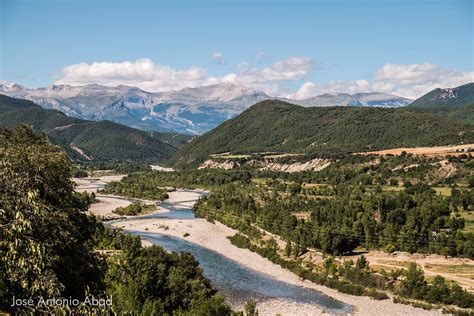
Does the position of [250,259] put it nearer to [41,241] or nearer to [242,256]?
[242,256]

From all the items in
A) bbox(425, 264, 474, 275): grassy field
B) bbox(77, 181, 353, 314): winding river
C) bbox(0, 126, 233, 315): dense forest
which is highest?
bbox(0, 126, 233, 315): dense forest

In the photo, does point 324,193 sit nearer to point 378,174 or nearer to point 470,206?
point 378,174

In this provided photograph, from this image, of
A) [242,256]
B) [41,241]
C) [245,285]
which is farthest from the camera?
[242,256]

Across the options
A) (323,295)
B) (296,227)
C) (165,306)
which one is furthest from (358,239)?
(165,306)

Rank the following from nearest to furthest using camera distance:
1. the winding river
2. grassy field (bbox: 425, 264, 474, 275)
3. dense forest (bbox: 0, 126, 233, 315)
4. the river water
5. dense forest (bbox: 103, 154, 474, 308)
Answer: dense forest (bbox: 0, 126, 233, 315) → the winding river → the river water → dense forest (bbox: 103, 154, 474, 308) → grassy field (bbox: 425, 264, 474, 275)

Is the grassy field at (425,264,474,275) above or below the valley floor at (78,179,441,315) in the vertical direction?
above

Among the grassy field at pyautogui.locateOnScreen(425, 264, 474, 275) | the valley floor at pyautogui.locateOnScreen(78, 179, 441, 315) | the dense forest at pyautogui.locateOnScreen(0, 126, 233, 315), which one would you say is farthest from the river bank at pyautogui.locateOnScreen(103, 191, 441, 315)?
the dense forest at pyautogui.locateOnScreen(0, 126, 233, 315)

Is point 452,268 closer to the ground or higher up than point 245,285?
higher up

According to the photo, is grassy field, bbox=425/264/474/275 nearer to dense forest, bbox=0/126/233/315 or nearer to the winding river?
the winding river

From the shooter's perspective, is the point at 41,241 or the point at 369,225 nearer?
the point at 41,241

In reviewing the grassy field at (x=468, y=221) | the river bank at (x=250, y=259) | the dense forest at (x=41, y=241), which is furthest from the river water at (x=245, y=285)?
the grassy field at (x=468, y=221)

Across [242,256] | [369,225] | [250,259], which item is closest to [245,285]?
[250,259]
